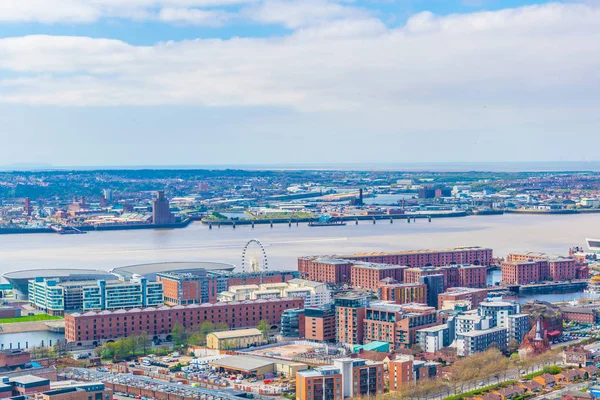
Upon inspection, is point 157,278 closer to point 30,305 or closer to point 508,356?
point 30,305

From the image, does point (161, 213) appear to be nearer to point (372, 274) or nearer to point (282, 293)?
point (372, 274)

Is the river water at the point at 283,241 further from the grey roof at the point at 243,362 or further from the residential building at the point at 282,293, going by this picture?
the grey roof at the point at 243,362

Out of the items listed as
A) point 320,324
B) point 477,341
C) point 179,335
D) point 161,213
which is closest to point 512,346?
point 477,341

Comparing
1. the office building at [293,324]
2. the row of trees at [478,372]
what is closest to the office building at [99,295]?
the office building at [293,324]

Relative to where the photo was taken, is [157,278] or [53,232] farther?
[53,232]

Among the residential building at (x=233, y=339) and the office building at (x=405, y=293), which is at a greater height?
the office building at (x=405, y=293)

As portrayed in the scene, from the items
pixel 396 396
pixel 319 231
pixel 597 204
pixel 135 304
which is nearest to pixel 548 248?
pixel 319 231
